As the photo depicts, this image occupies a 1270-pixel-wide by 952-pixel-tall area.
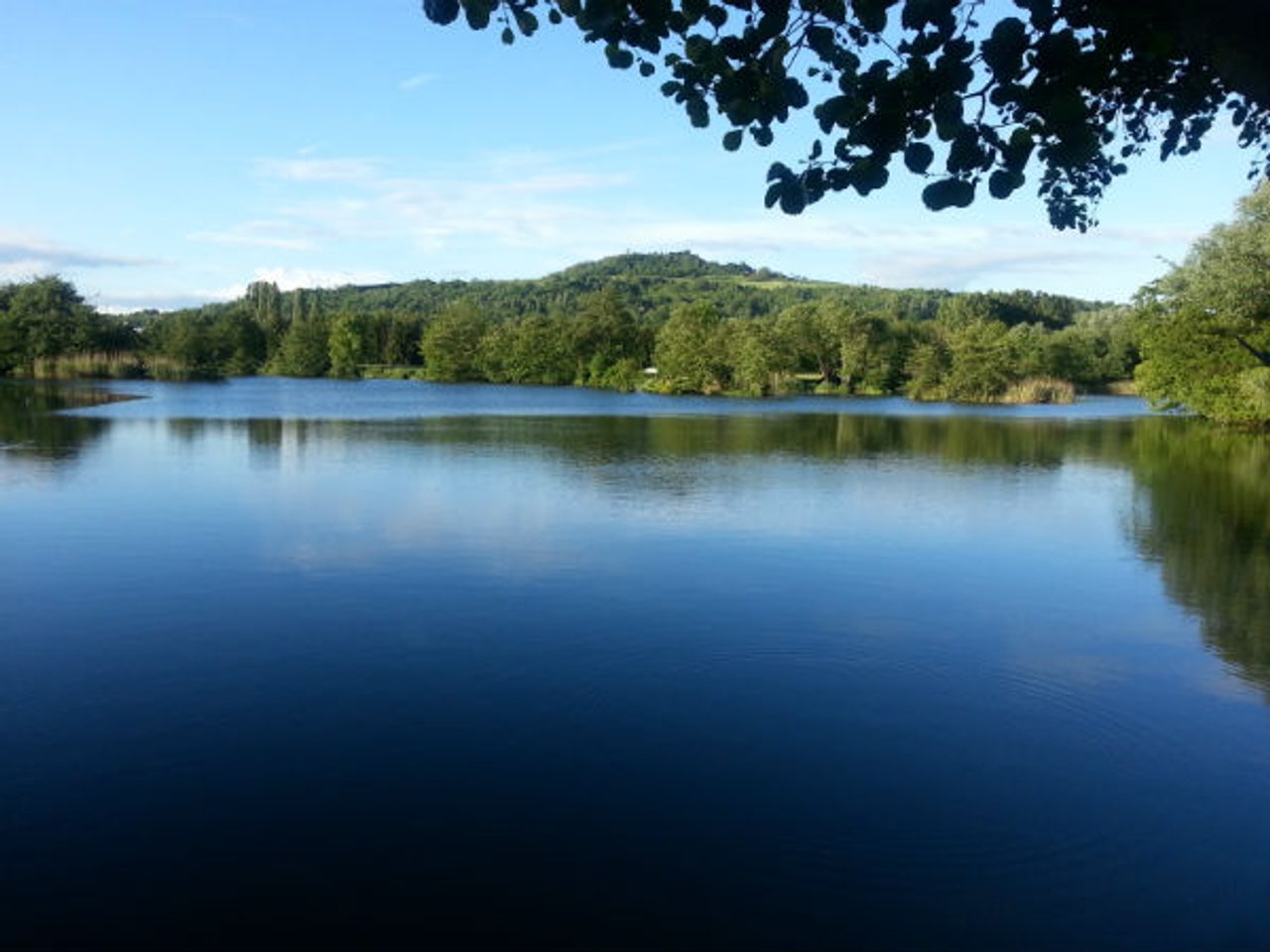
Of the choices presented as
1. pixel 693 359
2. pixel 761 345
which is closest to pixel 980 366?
pixel 761 345

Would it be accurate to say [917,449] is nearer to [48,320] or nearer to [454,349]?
[48,320]

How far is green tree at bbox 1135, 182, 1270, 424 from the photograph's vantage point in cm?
2764

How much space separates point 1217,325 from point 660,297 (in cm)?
11935

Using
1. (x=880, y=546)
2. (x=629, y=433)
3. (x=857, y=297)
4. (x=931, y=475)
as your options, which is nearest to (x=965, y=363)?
(x=629, y=433)

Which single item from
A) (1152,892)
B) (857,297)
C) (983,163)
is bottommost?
(1152,892)

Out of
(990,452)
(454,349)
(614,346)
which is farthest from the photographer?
(454,349)

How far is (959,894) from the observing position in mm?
4844


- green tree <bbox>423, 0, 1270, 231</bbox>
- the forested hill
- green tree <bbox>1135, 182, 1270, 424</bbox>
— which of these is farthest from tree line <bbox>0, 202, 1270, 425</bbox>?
green tree <bbox>423, 0, 1270, 231</bbox>

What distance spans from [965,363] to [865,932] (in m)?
61.5

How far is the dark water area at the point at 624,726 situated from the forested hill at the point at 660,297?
94292 mm

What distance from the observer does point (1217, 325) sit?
3675cm

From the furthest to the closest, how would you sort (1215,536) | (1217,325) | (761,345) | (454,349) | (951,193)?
(454,349) < (761,345) < (1217,325) < (1215,536) < (951,193)

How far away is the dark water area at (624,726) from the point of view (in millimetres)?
4730

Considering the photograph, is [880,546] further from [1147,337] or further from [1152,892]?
[1147,337]
